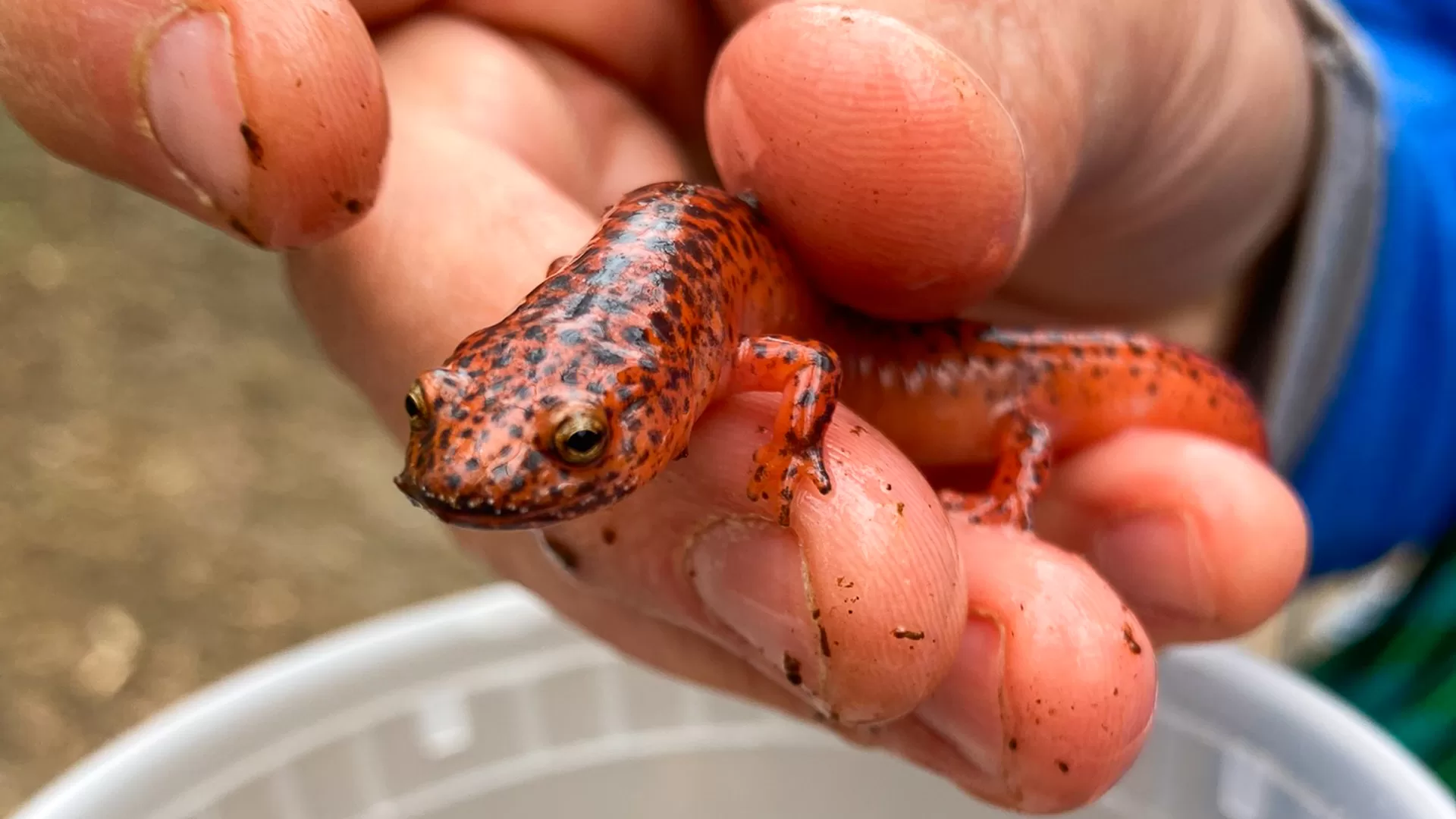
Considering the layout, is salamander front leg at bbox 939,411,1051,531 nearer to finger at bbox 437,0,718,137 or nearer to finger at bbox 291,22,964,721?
finger at bbox 291,22,964,721

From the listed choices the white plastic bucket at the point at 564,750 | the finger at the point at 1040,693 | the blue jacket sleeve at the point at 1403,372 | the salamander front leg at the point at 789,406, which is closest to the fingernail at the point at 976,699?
the finger at the point at 1040,693

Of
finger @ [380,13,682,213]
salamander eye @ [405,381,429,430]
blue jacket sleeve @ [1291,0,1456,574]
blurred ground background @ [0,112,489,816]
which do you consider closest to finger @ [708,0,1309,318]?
finger @ [380,13,682,213]

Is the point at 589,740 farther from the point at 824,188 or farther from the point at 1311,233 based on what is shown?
the point at 1311,233

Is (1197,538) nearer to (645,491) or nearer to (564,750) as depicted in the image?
(645,491)

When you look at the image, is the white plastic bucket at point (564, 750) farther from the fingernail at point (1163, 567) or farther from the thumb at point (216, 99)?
the thumb at point (216, 99)

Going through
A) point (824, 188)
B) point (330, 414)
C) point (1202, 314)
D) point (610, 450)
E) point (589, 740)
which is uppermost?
point (824, 188)

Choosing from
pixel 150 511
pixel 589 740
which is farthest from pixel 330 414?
pixel 589 740

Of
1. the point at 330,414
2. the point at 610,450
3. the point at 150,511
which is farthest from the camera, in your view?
the point at 330,414
